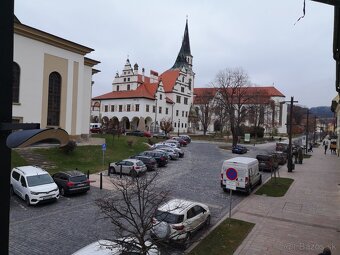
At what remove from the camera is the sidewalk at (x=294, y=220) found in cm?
1105

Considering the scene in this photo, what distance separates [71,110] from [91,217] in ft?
86.0

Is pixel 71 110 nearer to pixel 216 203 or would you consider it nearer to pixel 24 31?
pixel 24 31

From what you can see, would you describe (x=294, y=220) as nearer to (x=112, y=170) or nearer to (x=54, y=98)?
(x=112, y=170)

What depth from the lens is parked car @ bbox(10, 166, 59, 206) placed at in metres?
15.3

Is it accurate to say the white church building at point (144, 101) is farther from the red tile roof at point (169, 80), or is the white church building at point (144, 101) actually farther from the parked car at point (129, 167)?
the parked car at point (129, 167)

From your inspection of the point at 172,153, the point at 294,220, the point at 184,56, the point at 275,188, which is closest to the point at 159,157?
the point at 172,153

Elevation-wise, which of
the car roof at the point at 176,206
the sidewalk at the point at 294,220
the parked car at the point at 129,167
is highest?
the car roof at the point at 176,206

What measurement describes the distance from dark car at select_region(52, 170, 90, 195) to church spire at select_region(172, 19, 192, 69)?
3020 inches

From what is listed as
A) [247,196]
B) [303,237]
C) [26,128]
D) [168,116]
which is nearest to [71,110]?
[247,196]

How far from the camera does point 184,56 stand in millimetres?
93812

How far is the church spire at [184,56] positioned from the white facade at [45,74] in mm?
54608

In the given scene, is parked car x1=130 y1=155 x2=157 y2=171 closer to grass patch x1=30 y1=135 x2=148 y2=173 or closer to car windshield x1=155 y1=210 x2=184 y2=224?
grass patch x1=30 y1=135 x2=148 y2=173

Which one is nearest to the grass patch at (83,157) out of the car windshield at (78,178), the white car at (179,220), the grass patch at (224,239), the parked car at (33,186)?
the parked car at (33,186)

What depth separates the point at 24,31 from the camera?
3138cm
